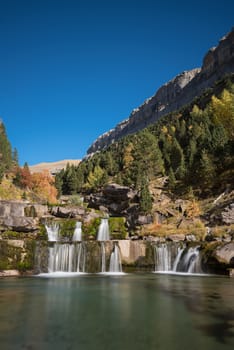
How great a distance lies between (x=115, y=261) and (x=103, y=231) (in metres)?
9.78

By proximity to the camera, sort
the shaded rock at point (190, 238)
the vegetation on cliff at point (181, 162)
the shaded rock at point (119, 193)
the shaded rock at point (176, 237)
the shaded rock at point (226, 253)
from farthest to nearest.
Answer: the shaded rock at point (119, 193) < the vegetation on cliff at point (181, 162) < the shaded rock at point (176, 237) < the shaded rock at point (190, 238) < the shaded rock at point (226, 253)

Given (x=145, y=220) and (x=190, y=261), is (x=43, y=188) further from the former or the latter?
(x=190, y=261)

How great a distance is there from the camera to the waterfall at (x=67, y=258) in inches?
1071

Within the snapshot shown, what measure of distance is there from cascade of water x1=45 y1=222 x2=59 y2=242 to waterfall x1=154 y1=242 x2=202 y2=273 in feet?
45.8

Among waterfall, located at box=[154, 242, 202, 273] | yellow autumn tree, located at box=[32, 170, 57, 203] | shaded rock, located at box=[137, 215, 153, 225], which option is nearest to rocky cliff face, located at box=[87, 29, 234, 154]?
yellow autumn tree, located at box=[32, 170, 57, 203]

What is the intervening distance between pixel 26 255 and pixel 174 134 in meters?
57.5

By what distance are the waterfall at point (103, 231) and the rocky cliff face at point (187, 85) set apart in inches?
4052

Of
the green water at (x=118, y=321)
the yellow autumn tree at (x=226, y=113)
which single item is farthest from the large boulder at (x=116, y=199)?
the green water at (x=118, y=321)

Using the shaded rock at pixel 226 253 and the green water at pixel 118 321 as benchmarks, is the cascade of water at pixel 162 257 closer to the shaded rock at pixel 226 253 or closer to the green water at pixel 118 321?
the shaded rock at pixel 226 253

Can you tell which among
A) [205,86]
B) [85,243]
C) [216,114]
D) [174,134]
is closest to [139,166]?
[216,114]

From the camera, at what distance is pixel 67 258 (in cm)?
2747

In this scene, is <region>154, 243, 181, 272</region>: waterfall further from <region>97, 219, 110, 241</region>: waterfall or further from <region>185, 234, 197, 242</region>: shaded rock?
<region>97, 219, 110, 241</region>: waterfall

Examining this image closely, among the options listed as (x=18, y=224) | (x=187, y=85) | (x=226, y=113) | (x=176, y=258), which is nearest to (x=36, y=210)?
(x=18, y=224)

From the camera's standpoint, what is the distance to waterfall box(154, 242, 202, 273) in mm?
25391
